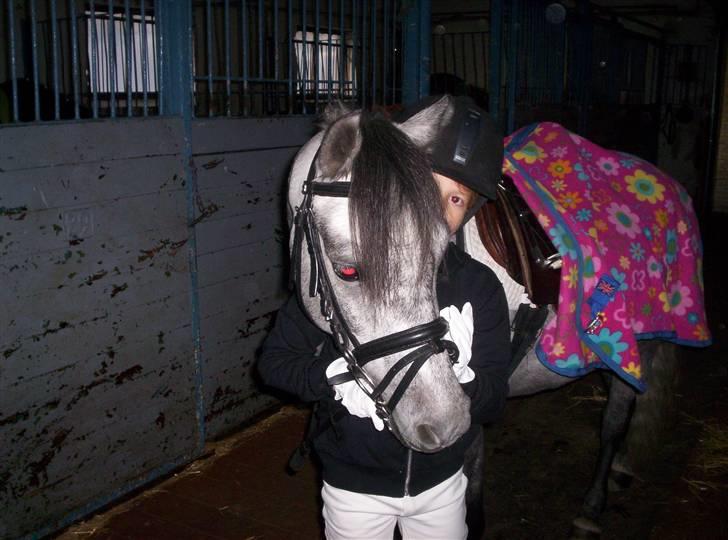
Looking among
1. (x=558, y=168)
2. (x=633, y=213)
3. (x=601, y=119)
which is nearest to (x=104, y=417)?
(x=558, y=168)

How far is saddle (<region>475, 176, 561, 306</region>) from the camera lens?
1989mm

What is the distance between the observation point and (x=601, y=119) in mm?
6336

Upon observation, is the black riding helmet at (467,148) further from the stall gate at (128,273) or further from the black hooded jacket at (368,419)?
the stall gate at (128,273)

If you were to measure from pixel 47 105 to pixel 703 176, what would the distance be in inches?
339

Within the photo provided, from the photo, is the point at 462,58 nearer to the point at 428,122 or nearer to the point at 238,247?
the point at 238,247

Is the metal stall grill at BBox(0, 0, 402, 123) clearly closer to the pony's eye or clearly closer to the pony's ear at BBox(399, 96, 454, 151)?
the pony's ear at BBox(399, 96, 454, 151)

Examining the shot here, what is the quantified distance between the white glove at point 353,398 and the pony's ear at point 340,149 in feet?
1.27

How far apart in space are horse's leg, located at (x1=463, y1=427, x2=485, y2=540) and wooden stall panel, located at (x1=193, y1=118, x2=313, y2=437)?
3.77 ft

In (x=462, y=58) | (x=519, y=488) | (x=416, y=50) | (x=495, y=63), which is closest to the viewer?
(x=519, y=488)

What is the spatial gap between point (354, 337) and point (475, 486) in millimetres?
1006

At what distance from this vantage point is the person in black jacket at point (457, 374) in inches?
53.6

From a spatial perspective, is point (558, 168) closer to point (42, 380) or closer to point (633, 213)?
point (633, 213)

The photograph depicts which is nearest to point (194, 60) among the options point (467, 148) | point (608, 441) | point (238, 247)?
point (238, 247)

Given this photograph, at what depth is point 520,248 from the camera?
1990mm
